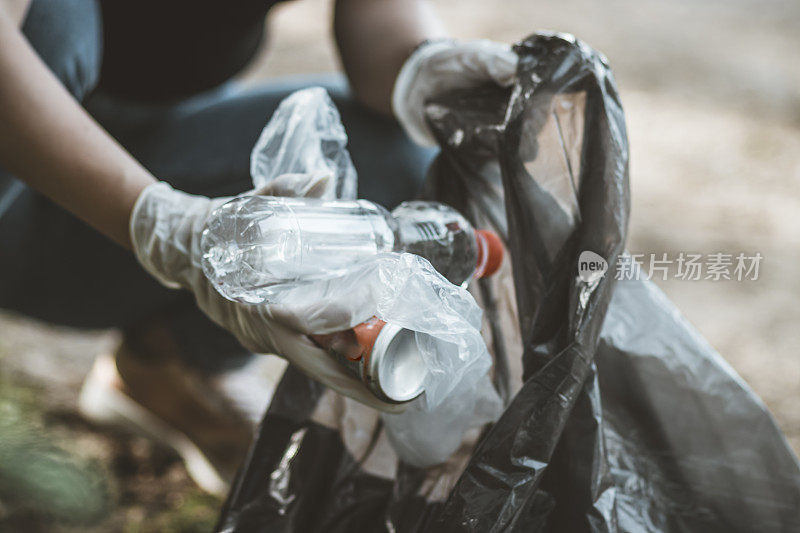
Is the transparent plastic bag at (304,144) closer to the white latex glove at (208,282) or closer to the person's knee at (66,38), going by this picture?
the white latex glove at (208,282)

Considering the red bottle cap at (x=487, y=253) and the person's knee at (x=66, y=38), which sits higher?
the person's knee at (x=66, y=38)

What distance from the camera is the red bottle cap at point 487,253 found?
0.66 meters

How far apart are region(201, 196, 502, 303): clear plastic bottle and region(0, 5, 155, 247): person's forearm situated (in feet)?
0.44

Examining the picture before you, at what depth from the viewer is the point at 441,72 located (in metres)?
0.84

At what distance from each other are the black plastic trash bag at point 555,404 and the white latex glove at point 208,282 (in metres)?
0.11

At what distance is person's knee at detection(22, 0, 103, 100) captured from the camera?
0.81 metres

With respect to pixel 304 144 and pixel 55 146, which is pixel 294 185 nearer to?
pixel 304 144

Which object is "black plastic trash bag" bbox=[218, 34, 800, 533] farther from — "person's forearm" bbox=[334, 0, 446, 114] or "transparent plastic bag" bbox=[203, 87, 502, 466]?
"person's forearm" bbox=[334, 0, 446, 114]

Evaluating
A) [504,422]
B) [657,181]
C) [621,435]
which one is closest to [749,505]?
[621,435]

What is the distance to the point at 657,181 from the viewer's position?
2037 mm

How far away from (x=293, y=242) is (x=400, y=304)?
0.12 meters

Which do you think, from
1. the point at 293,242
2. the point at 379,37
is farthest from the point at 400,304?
the point at 379,37

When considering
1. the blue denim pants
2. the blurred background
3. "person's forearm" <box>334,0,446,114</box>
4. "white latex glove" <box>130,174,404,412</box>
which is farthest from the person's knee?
the blurred background

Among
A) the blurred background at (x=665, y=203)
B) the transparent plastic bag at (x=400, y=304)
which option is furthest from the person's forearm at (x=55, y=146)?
the blurred background at (x=665, y=203)
